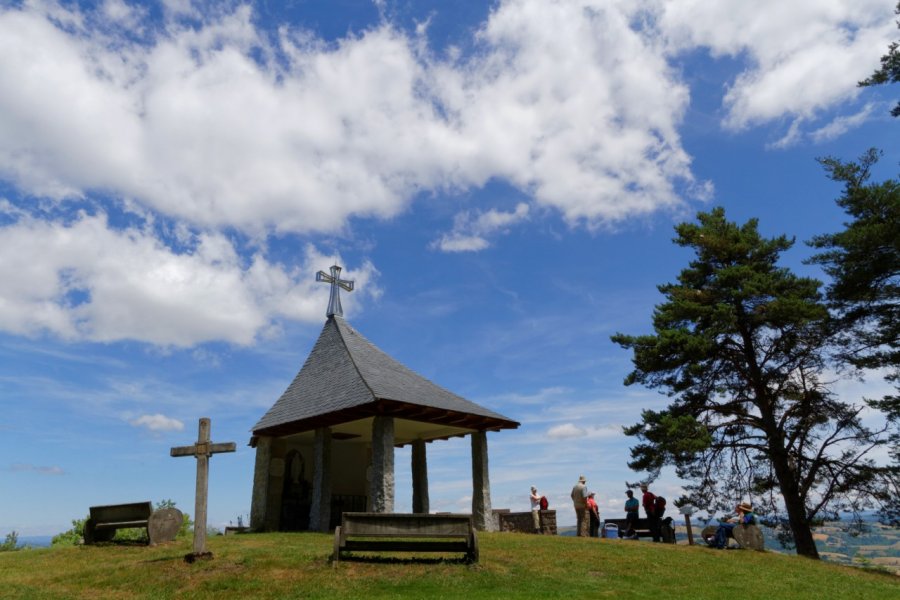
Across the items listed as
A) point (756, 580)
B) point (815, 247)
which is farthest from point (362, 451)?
point (815, 247)

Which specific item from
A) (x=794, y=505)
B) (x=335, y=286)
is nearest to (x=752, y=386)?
(x=794, y=505)

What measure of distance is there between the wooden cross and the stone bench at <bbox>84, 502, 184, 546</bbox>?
3554 millimetres

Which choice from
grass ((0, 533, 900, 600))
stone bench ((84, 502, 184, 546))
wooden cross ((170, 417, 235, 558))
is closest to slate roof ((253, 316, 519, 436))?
grass ((0, 533, 900, 600))

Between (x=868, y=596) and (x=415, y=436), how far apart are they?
14.3m

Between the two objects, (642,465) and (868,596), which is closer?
(868,596)

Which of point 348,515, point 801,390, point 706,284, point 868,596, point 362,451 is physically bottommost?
point 868,596

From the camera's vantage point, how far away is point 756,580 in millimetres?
11211

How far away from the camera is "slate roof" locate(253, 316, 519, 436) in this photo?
17.1 metres

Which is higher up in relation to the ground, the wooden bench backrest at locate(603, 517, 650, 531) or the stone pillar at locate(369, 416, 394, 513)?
the stone pillar at locate(369, 416, 394, 513)

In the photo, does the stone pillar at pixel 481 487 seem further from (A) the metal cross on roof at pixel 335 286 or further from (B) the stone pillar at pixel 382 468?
(A) the metal cross on roof at pixel 335 286

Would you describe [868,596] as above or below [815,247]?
below

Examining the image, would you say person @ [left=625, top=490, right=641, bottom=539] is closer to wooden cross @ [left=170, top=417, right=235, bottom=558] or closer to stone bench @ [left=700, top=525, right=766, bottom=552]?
stone bench @ [left=700, top=525, right=766, bottom=552]

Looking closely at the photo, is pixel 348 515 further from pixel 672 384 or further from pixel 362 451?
pixel 672 384

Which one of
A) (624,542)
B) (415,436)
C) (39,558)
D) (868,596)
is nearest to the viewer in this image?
(868,596)
